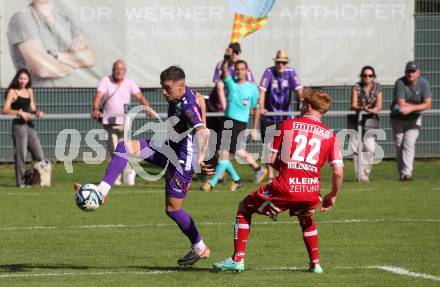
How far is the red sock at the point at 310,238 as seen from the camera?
9.84 m

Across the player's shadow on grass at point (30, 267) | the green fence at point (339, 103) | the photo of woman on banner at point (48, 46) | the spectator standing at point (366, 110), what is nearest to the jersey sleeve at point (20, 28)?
the photo of woman on banner at point (48, 46)

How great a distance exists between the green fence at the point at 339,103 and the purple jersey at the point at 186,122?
10.7 metres

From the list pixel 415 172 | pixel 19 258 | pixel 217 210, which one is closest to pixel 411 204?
pixel 217 210

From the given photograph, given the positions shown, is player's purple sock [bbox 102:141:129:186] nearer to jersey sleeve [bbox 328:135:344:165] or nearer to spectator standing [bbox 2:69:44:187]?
jersey sleeve [bbox 328:135:344:165]

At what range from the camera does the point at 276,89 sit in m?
19.4

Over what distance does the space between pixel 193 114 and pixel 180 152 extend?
15.9 inches

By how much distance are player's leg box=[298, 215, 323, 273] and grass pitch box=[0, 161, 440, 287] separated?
149 millimetres

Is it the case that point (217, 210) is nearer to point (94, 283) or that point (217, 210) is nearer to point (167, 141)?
Result: point (167, 141)

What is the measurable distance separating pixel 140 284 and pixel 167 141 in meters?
1.78

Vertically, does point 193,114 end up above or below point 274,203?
above

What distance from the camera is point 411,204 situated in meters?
16.0

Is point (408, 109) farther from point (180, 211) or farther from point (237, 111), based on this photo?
point (180, 211)

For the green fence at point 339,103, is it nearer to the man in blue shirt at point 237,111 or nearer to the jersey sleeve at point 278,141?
the man in blue shirt at point 237,111

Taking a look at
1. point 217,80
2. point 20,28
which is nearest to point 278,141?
point 217,80
